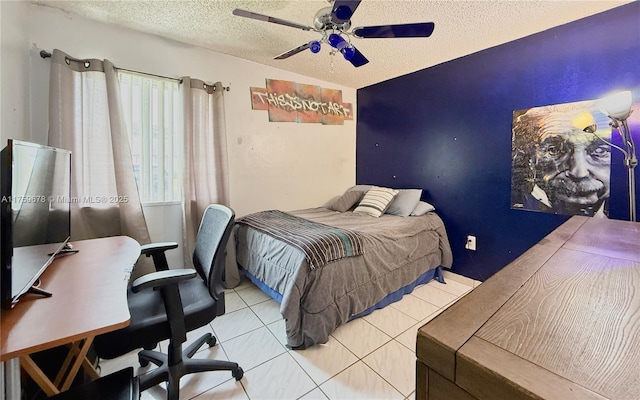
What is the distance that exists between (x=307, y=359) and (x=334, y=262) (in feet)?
2.07

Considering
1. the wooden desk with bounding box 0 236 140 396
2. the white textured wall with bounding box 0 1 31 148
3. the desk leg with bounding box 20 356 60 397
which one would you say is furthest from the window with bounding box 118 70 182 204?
the desk leg with bounding box 20 356 60 397

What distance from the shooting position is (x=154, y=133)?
2412 mm

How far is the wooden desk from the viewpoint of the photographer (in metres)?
0.75

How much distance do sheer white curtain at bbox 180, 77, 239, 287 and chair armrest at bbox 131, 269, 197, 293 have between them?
1.38 meters

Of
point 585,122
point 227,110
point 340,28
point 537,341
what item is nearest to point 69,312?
point 537,341

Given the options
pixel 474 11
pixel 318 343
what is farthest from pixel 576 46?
pixel 318 343

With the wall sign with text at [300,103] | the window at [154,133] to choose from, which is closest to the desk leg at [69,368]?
the window at [154,133]

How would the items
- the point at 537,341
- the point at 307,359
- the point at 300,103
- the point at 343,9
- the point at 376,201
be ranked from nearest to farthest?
the point at 537,341 < the point at 343,9 < the point at 307,359 < the point at 376,201 < the point at 300,103

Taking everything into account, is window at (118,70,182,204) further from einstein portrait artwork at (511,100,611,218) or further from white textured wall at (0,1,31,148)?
einstein portrait artwork at (511,100,611,218)

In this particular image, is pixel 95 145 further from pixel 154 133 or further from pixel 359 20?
pixel 359 20

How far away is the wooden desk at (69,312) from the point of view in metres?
0.75

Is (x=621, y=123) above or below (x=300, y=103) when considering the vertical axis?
below

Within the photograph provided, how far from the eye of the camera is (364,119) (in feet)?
12.5

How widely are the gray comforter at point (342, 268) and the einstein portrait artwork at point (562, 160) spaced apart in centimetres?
88
